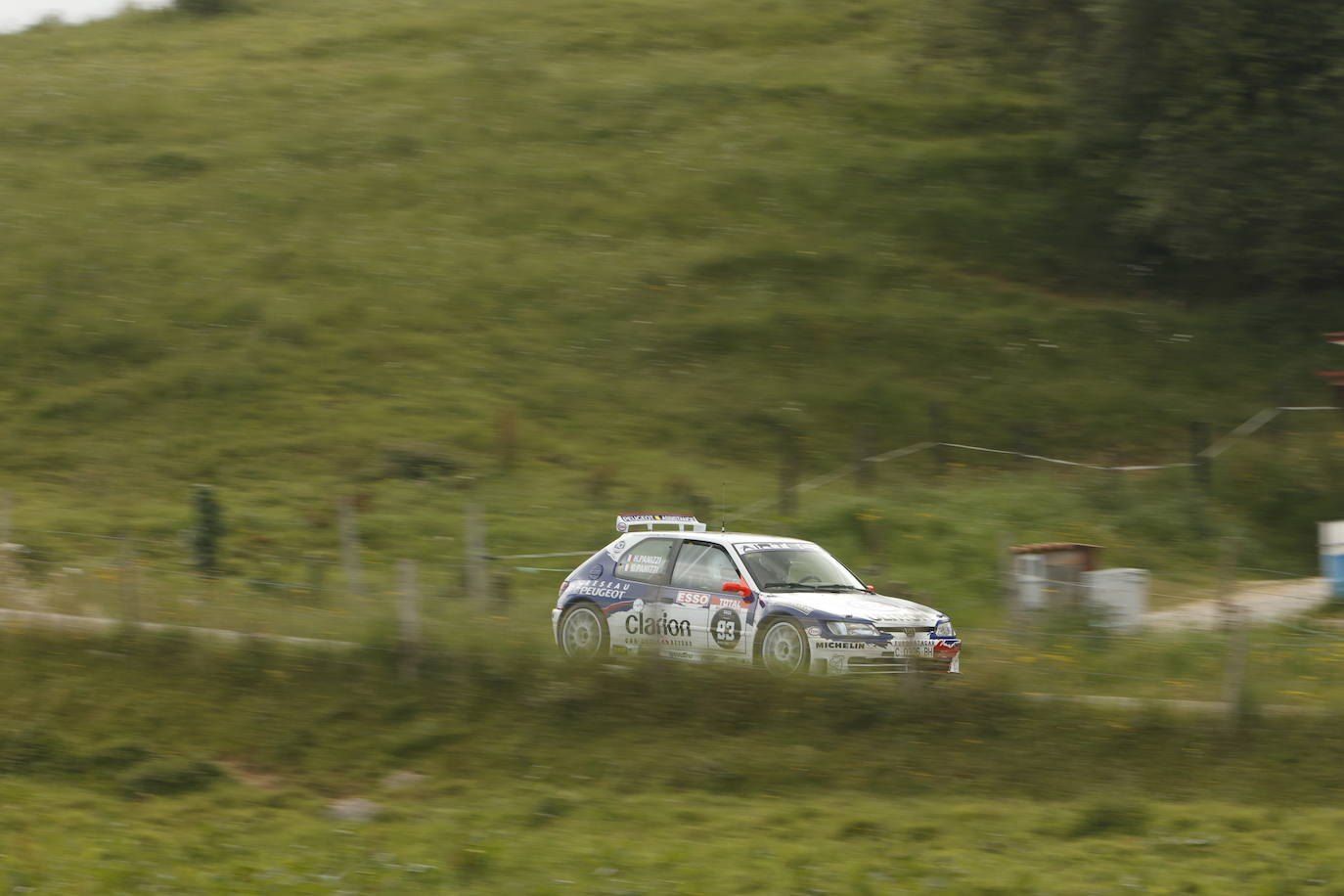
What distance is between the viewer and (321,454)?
23.6 meters

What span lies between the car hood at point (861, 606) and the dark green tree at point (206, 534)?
841cm

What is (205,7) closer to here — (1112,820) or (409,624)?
(409,624)

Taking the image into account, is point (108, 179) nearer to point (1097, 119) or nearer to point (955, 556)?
point (1097, 119)

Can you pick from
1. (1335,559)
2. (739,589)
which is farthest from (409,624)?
(1335,559)

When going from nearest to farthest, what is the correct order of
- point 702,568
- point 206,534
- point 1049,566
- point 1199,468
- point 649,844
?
point 649,844 < point 702,568 < point 1049,566 < point 206,534 < point 1199,468

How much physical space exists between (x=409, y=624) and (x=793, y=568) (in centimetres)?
332

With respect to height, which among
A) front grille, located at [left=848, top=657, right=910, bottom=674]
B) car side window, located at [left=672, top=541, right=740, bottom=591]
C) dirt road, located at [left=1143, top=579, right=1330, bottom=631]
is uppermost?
car side window, located at [left=672, top=541, right=740, bottom=591]

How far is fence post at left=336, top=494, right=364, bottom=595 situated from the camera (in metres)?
16.1

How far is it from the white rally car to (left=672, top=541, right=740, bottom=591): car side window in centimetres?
1

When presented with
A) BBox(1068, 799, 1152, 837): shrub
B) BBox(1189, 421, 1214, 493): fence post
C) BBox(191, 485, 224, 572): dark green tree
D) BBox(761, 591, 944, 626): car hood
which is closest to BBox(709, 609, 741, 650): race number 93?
BBox(761, 591, 944, 626): car hood

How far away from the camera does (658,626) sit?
12.5 m

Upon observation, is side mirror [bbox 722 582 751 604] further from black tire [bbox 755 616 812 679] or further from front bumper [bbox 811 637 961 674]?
front bumper [bbox 811 637 961 674]

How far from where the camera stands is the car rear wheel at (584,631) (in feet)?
42.4

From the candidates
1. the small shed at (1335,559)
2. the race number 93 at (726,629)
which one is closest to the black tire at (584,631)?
the race number 93 at (726,629)
